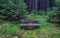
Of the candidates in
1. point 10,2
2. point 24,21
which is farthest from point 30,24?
point 10,2

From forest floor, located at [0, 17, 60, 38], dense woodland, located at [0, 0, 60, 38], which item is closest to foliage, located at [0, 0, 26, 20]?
dense woodland, located at [0, 0, 60, 38]

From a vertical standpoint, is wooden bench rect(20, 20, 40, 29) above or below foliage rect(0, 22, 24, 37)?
above

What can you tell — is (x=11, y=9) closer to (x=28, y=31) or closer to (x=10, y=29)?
(x=10, y=29)

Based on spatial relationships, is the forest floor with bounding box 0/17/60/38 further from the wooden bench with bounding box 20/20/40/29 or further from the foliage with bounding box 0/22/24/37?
the wooden bench with bounding box 20/20/40/29

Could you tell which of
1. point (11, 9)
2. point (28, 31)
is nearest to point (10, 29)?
point (28, 31)

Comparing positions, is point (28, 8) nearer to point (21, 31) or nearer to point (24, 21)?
point (24, 21)

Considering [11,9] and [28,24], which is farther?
[11,9]

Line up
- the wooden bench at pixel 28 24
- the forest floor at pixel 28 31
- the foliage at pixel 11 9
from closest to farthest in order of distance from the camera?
the forest floor at pixel 28 31 < the wooden bench at pixel 28 24 < the foliage at pixel 11 9

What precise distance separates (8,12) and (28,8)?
1844 mm

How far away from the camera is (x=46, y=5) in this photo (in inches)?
386

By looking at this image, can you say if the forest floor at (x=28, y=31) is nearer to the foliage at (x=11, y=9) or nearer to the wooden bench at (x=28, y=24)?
the wooden bench at (x=28, y=24)

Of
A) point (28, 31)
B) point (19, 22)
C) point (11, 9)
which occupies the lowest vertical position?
point (28, 31)

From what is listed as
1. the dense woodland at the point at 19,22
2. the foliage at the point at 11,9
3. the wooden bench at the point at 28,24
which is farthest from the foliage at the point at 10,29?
the foliage at the point at 11,9

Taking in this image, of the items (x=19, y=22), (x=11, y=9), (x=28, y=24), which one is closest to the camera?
(x=28, y=24)
